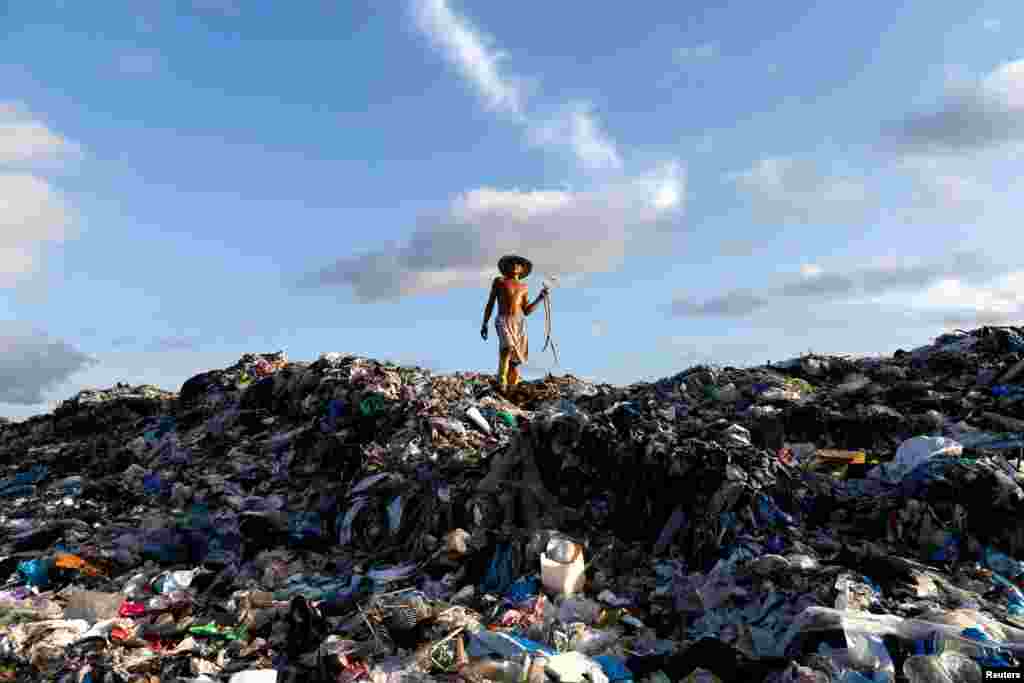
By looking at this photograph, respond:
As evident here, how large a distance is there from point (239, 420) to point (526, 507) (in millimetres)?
6614

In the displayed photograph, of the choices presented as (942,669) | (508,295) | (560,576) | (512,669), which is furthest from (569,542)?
(508,295)

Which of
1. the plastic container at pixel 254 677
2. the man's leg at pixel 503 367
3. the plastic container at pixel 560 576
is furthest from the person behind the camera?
the man's leg at pixel 503 367

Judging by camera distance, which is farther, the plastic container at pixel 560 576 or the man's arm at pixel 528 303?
the man's arm at pixel 528 303

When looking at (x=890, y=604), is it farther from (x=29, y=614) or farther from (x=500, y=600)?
(x=29, y=614)

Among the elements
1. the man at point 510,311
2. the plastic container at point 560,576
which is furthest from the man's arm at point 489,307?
the plastic container at point 560,576

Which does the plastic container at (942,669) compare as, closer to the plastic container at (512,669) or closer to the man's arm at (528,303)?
the plastic container at (512,669)

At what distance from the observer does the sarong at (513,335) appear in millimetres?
11938

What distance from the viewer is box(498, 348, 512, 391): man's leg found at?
1207 cm

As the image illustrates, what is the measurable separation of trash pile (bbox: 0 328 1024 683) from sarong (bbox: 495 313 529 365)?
1.68 meters

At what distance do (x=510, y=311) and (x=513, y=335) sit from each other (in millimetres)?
399

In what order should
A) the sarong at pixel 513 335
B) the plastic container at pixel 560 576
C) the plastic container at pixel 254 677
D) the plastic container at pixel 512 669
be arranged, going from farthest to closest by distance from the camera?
the sarong at pixel 513 335 < the plastic container at pixel 560 576 < the plastic container at pixel 254 677 < the plastic container at pixel 512 669

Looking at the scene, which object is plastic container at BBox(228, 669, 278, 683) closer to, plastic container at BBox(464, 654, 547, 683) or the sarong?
plastic container at BBox(464, 654, 547, 683)

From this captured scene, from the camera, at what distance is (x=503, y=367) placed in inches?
479

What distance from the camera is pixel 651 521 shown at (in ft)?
21.0
